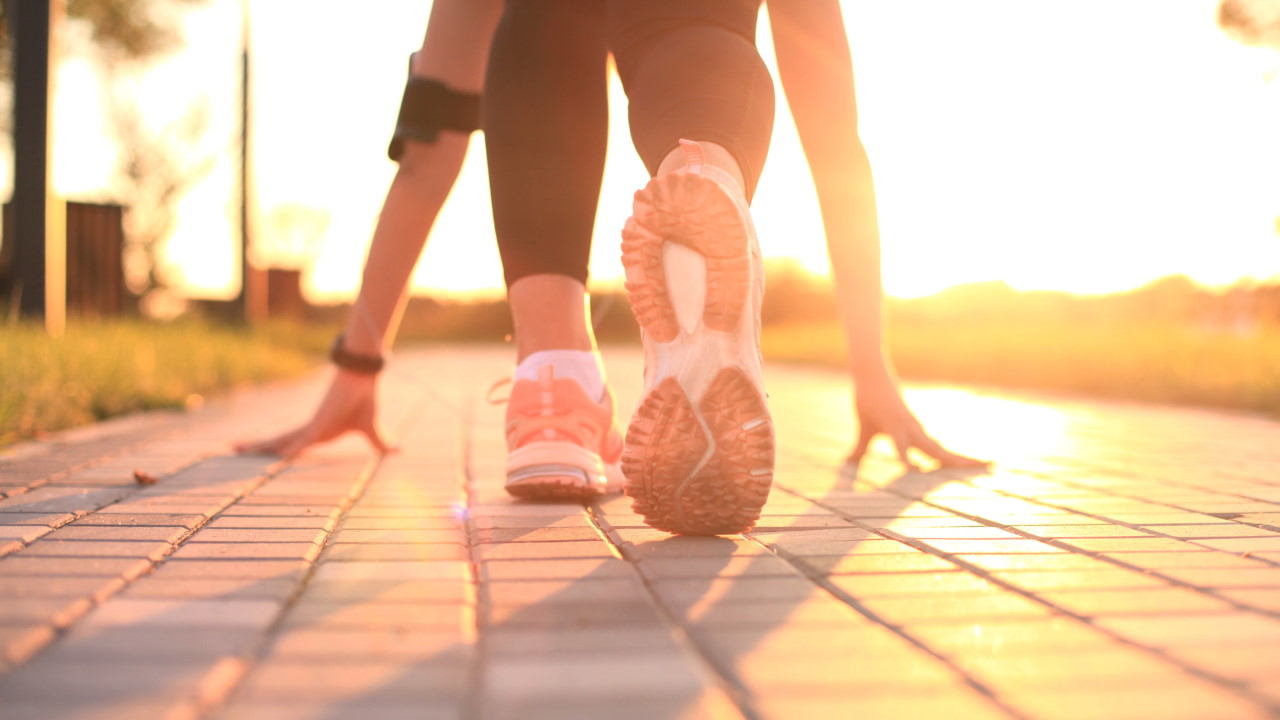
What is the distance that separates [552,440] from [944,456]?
1.23 m

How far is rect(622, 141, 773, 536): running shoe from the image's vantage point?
1.62 m

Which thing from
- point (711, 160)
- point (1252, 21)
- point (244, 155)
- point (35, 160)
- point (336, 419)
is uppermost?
point (1252, 21)

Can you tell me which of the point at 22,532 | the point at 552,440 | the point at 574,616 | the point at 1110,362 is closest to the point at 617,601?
the point at 574,616

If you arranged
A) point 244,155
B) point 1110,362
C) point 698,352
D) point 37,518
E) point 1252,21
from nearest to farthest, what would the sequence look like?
point 698,352
point 37,518
point 1110,362
point 244,155
point 1252,21

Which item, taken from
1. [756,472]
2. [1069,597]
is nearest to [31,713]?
[756,472]

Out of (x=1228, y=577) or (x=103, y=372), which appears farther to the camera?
(x=103, y=372)

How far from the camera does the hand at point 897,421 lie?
290 cm

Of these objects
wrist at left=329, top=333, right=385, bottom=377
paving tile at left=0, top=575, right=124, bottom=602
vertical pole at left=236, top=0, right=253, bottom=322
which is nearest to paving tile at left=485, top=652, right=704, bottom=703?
paving tile at left=0, top=575, right=124, bottom=602

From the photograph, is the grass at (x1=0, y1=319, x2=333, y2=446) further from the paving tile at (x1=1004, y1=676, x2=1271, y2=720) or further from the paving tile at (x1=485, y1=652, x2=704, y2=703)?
the paving tile at (x1=1004, y1=676, x2=1271, y2=720)

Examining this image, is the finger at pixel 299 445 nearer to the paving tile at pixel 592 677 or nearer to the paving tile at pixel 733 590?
the paving tile at pixel 733 590

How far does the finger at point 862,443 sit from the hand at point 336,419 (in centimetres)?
131

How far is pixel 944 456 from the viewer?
9.50 feet

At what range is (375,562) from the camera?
5.31 ft

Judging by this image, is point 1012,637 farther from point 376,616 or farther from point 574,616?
point 376,616
